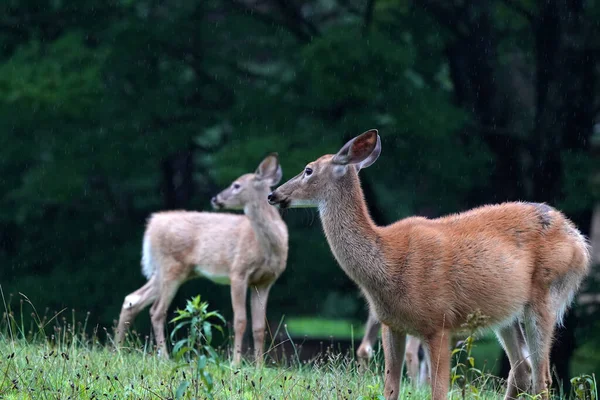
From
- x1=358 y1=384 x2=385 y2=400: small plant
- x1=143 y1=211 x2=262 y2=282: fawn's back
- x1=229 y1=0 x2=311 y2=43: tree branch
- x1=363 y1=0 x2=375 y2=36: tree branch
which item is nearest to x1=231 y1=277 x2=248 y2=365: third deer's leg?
x1=143 y1=211 x2=262 y2=282: fawn's back

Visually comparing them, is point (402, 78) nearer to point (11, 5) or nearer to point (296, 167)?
point (296, 167)

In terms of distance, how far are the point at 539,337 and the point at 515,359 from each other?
0.56 m

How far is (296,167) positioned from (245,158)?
2.69ft

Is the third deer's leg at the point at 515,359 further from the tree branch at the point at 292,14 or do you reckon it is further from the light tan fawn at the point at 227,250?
the tree branch at the point at 292,14

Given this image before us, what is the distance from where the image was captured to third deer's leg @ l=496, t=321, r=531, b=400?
735 cm

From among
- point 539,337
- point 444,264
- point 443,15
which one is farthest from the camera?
point 443,15

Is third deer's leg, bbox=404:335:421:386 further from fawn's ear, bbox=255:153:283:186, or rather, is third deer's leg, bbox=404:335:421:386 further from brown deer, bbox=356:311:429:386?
fawn's ear, bbox=255:153:283:186

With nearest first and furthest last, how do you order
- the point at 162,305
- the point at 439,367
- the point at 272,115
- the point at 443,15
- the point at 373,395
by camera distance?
the point at 373,395
the point at 439,367
the point at 162,305
the point at 272,115
the point at 443,15

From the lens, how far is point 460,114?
1407cm

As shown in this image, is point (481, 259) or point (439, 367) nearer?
point (439, 367)

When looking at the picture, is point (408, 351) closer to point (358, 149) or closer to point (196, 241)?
point (196, 241)

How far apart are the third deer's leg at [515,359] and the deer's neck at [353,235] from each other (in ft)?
4.11

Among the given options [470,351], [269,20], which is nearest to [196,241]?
[269,20]

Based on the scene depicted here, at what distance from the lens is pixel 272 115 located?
14672 mm
